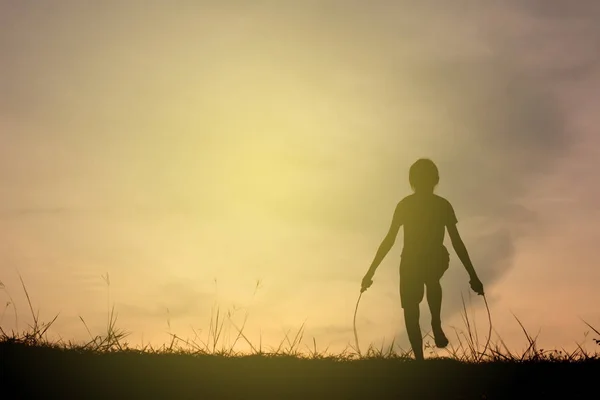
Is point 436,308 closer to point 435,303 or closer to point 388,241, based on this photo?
point 435,303

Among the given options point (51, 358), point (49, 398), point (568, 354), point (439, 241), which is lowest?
point (49, 398)

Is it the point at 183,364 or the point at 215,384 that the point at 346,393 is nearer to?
the point at 215,384

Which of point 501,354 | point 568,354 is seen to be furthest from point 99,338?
point 568,354

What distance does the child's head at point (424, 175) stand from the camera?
11547 mm

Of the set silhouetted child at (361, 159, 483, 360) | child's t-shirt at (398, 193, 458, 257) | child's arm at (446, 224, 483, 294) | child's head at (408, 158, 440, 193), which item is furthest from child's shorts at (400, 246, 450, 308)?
child's head at (408, 158, 440, 193)

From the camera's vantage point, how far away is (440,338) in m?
11.4

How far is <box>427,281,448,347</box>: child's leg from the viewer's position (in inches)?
448

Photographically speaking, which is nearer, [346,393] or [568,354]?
[346,393]

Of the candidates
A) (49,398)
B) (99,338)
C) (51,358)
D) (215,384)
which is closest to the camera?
(49,398)

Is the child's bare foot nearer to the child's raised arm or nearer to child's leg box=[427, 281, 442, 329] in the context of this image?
child's leg box=[427, 281, 442, 329]

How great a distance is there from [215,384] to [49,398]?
79.0 inches

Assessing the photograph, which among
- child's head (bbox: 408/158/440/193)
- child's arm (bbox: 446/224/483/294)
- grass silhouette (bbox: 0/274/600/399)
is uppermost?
child's head (bbox: 408/158/440/193)

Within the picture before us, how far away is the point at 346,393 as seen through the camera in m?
9.32

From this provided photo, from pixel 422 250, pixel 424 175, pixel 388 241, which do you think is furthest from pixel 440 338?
pixel 424 175
